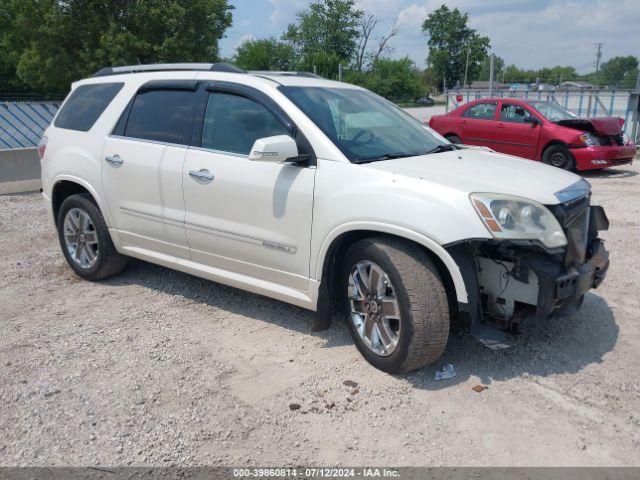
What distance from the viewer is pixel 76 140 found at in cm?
518

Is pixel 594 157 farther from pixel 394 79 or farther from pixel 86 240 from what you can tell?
pixel 394 79

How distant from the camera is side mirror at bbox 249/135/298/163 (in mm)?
3551

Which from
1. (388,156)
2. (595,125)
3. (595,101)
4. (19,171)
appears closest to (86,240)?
(388,156)

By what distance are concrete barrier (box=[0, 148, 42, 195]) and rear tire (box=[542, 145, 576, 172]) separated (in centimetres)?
1005

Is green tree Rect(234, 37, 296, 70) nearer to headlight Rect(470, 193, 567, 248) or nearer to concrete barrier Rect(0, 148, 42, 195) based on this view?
concrete barrier Rect(0, 148, 42, 195)

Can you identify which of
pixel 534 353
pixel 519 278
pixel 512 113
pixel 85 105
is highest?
pixel 85 105

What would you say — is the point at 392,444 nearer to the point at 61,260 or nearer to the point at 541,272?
the point at 541,272

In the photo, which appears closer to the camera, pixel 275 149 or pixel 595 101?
pixel 275 149

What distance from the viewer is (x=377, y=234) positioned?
11.7 feet

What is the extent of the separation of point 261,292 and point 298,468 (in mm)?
1538

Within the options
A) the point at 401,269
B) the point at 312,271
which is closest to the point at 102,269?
the point at 312,271

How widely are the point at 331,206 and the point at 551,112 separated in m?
10.0

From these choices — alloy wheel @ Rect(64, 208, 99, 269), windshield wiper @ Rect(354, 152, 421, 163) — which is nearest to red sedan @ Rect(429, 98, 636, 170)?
windshield wiper @ Rect(354, 152, 421, 163)

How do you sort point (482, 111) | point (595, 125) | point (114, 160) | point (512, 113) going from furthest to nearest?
1. point (482, 111)
2. point (512, 113)
3. point (595, 125)
4. point (114, 160)
